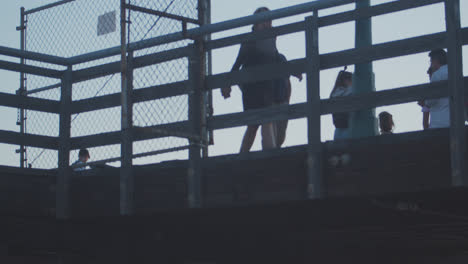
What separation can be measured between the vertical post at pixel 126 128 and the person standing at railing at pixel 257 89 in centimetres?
99

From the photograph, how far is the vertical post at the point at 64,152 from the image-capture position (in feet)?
33.0

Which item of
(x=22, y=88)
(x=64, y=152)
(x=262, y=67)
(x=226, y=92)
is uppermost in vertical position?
(x=22, y=88)

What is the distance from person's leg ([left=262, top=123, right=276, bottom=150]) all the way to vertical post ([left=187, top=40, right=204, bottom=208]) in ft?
2.34

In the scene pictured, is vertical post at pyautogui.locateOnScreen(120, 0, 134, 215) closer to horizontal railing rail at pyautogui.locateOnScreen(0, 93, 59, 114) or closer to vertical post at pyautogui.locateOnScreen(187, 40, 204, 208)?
vertical post at pyautogui.locateOnScreen(187, 40, 204, 208)

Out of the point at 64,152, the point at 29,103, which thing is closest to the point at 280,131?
the point at 64,152

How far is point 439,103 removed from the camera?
27.5 ft

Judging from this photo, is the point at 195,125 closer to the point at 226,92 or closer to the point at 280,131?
the point at 226,92

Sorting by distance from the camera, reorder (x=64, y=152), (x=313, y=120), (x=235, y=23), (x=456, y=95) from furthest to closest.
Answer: (x=64, y=152) < (x=235, y=23) < (x=313, y=120) < (x=456, y=95)

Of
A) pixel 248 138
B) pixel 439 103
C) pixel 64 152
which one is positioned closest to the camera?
pixel 439 103

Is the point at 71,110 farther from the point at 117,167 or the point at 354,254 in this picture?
the point at 354,254

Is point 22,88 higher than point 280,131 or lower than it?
higher

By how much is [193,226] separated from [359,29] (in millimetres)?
2715

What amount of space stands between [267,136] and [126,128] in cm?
147

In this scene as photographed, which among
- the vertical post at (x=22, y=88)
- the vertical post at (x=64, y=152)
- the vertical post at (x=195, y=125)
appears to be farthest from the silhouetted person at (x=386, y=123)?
the vertical post at (x=22, y=88)
